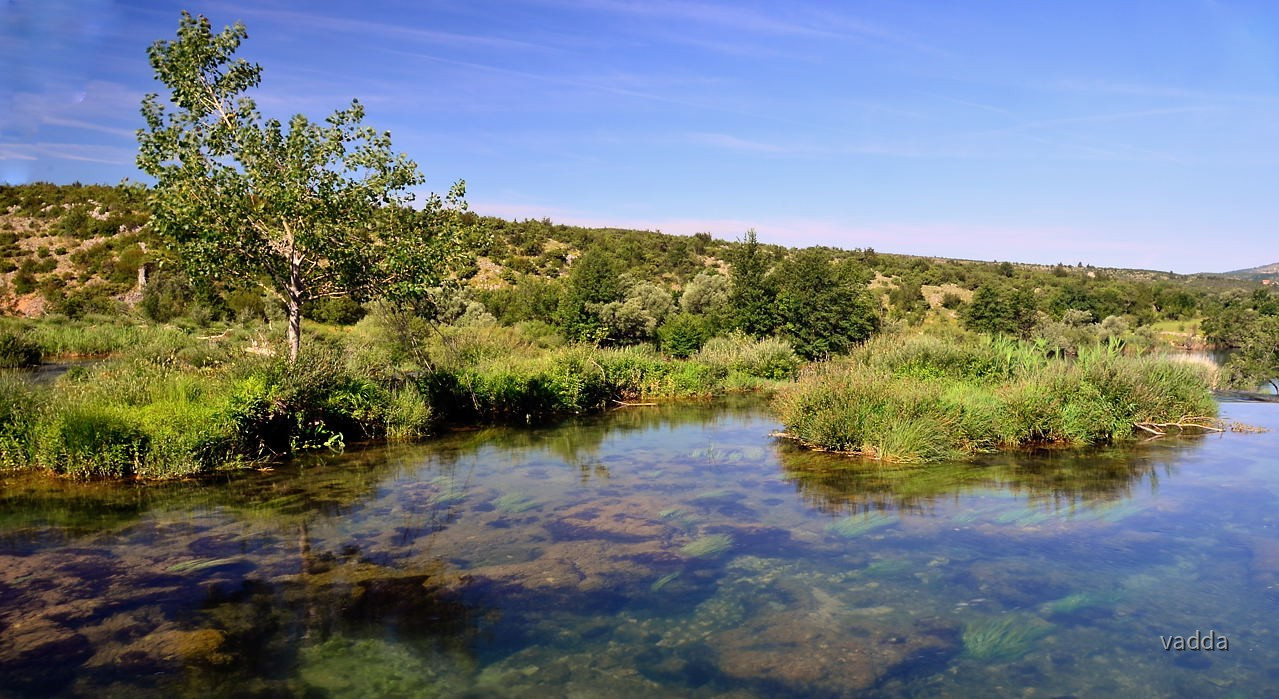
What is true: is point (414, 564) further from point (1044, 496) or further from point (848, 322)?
point (848, 322)

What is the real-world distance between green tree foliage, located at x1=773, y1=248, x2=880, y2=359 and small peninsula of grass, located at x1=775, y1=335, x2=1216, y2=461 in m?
8.56

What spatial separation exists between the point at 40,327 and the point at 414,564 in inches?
993

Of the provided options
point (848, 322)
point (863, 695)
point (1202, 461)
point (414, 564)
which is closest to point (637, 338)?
point (848, 322)

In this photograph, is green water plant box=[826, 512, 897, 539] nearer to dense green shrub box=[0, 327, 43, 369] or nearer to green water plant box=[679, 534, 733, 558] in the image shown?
green water plant box=[679, 534, 733, 558]

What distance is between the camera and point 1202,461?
43.7 feet

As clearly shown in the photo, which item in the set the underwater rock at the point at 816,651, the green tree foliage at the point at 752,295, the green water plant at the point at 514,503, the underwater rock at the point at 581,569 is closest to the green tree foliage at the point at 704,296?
the green tree foliage at the point at 752,295

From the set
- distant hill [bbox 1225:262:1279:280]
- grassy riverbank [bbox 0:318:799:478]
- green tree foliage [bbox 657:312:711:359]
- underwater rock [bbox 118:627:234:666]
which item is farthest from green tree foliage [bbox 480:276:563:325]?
distant hill [bbox 1225:262:1279:280]

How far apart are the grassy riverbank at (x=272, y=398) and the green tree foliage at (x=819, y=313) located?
6727 millimetres

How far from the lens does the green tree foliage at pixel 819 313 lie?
2689 cm

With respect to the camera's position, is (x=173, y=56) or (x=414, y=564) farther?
(x=173, y=56)

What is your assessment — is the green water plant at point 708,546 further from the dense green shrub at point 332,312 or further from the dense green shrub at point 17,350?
the dense green shrub at point 332,312

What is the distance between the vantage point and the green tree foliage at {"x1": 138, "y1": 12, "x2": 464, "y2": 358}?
39.2 ft

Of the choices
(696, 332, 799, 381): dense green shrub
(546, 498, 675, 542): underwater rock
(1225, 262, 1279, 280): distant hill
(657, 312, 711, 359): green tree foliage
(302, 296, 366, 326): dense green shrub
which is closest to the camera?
(546, 498, 675, 542): underwater rock

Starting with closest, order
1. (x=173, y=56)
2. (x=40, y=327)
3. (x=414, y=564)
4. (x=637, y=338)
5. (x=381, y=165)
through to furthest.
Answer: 1. (x=414, y=564)
2. (x=173, y=56)
3. (x=381, y=165)
4. (x=40, y=327)
5. (x=637, y=338)
